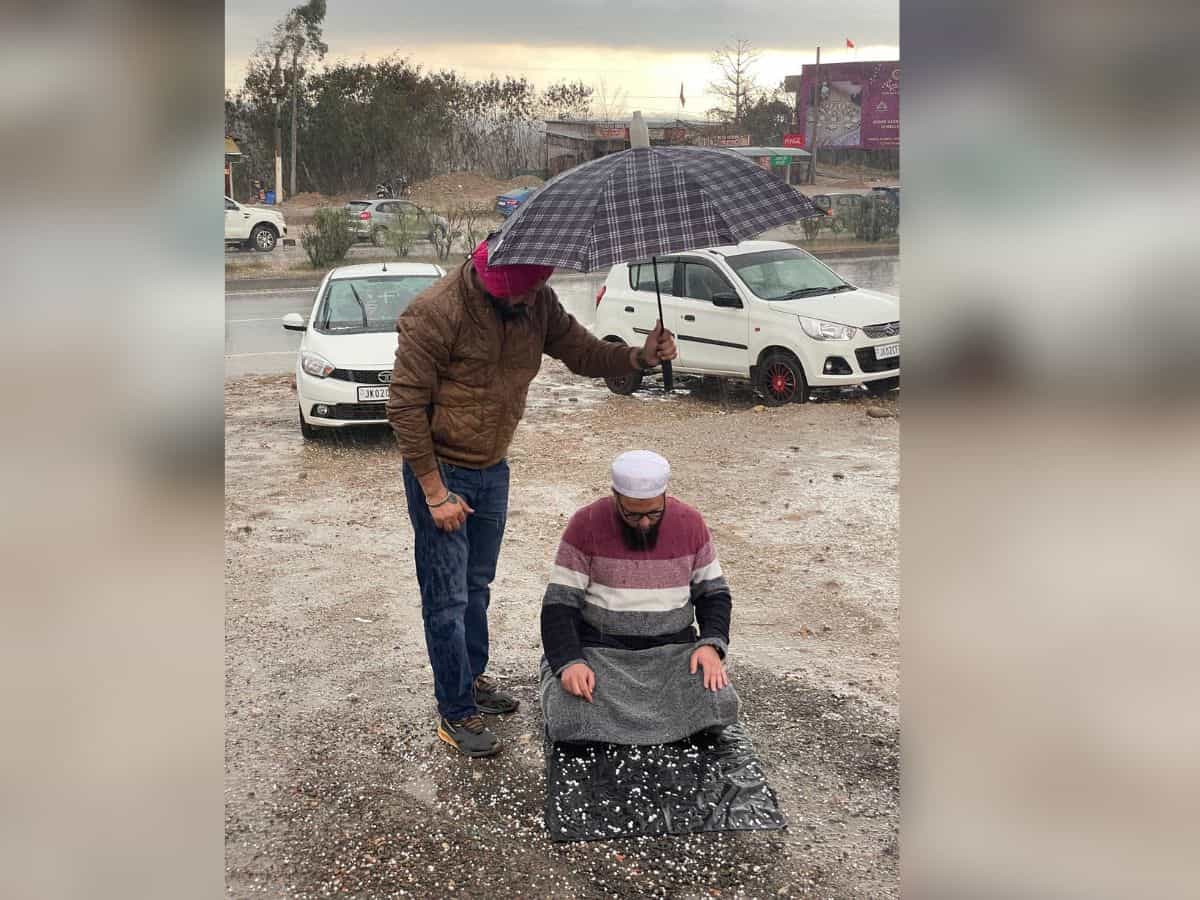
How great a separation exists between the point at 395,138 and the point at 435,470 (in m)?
34.8

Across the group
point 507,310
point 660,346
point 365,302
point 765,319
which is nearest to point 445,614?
point 507,310

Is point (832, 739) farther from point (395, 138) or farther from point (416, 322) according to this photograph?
point (395, 138)

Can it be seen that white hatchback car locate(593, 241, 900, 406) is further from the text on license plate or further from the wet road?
the wet road

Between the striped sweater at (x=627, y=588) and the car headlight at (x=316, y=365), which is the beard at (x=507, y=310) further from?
the car headlight at (x=316, y=365)

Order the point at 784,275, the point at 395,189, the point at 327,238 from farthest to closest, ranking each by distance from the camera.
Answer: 1. the point at 395,189
2. the point at 327,238
3. the point at 784,275

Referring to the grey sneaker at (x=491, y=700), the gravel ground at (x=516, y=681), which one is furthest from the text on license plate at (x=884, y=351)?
the grey sneaker at (x=491, y=700)

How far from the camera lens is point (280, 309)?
20.2 m

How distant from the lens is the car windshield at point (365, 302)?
10391 millimetres

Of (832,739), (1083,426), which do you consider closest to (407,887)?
(832,739)

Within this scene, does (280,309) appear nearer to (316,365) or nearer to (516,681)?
(316,365)

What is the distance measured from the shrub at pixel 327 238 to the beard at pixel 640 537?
2320 centimetres

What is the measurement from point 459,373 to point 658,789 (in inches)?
65.4

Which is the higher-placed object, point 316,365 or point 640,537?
point 316,365

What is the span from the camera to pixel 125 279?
133 cm
